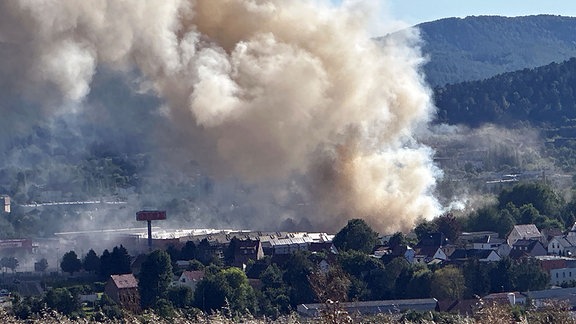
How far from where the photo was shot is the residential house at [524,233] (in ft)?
250

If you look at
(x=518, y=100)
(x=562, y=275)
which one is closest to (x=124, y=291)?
(x=562, y=275)

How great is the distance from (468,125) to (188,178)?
42003 millimetres

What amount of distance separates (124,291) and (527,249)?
66.8 ft

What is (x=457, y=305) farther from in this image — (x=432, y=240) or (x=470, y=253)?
(x=432, y=240)

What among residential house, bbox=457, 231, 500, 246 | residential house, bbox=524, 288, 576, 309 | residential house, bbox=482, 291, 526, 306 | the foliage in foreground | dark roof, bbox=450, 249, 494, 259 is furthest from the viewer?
residential house, bbox=457, 231, 500, 246

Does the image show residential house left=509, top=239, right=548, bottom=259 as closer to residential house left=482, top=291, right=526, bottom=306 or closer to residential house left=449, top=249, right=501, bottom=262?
residential house left=449, top=249, right=501, bottom=262

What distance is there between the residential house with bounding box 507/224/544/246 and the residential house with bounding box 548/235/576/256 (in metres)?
1.24

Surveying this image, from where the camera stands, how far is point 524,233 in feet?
254

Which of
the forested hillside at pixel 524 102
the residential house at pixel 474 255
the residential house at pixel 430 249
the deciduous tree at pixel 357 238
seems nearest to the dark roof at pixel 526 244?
the residential house at pixel 474 255

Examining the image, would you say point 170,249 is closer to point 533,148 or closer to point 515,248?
point 515,248

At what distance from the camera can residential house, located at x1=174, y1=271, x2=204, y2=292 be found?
2473 inches

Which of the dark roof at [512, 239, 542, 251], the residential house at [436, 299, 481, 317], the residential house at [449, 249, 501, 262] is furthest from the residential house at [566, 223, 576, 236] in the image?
the residential house at [436, 299, 481, 317]

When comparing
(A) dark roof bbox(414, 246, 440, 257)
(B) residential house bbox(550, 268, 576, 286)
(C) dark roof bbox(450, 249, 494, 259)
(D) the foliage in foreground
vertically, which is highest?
(A) dark roof bbox(414, 246, 440, 257)

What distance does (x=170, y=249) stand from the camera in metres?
74.7
